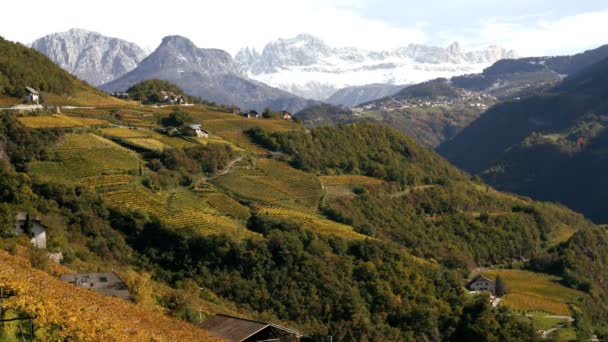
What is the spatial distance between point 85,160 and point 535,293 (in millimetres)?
43814

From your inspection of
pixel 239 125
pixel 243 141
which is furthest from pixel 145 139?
pixel 239 125

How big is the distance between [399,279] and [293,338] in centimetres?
3268

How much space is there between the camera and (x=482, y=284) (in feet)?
214

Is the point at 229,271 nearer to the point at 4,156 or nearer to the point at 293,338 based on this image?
the point at 4,156

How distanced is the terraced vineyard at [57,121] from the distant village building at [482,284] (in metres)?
39.3

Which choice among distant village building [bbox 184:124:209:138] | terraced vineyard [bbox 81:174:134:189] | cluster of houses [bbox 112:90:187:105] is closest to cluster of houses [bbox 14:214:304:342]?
terraced vineyard [bbox 81:174:134:189]

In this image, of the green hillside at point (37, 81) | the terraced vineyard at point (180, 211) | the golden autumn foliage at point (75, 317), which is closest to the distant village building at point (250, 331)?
the golden autumn foliage at point (75, 317)

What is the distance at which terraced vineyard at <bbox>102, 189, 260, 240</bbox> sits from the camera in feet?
161

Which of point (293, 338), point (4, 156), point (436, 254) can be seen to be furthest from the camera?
point (436, 254)

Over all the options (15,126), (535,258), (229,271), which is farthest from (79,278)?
(535,258)

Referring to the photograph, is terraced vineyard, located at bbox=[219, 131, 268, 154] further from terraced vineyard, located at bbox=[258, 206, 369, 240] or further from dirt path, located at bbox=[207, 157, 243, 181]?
terraced vineyard, located at bbox=[258, 206, 369, 240]

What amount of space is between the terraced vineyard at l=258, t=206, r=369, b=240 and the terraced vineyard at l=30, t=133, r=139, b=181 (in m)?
11.9

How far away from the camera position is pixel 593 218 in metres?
160

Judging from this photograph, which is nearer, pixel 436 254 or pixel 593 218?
pixel 436 254
